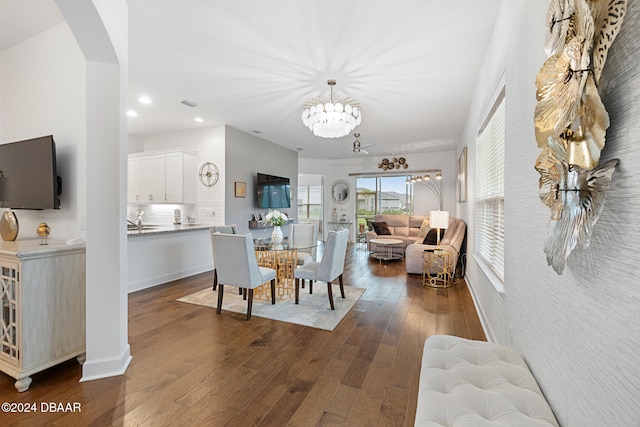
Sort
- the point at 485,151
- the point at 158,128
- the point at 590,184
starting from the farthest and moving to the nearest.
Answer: the point at 158,128, the point at 485,151, the point at 590,184

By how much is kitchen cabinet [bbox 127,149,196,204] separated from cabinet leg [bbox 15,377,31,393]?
3.95m

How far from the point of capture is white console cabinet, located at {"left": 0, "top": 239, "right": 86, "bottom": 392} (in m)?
1.87

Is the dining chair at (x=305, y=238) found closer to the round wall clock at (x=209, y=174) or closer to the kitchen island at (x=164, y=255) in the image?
the kitchen island at (x=164, y=255)

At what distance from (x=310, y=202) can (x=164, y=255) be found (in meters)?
6.25

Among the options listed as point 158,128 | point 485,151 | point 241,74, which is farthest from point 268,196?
point 485,151

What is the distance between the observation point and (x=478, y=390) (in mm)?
1139

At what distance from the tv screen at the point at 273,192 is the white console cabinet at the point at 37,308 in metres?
4.24

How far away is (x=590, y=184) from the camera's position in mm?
819

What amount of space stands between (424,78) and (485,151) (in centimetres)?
116

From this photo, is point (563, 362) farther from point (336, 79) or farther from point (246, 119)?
point (246, 119)

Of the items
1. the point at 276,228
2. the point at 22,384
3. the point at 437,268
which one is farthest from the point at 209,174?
the point at 437,268

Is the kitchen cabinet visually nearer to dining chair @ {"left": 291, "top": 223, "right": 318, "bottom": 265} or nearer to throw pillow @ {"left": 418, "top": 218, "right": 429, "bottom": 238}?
dining chair @ {"left": 291, "top": 223, "right": 318, "bottom": 265}

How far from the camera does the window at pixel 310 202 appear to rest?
9.97 metres

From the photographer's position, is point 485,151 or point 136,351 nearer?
Result: point 136,351
